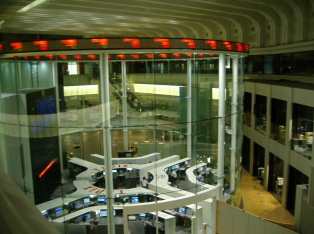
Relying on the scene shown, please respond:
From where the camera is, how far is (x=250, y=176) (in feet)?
68.2

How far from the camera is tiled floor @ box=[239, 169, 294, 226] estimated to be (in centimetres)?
1491

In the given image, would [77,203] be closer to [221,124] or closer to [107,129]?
[107,129]

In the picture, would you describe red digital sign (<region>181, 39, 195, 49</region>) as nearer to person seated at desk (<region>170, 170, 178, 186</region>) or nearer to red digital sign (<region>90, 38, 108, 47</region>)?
red digital sign (<region>90, 38, 108, 47</region>)

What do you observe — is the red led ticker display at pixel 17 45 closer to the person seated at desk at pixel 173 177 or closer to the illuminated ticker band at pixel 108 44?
the illuminated ticker band at pixel 108 44

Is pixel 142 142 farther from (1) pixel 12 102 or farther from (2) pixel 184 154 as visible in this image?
(1) pixel 12 102

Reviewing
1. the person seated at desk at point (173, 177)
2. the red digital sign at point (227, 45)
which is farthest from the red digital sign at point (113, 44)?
the person seated at desk at point (173, 177)

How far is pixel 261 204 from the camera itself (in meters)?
16.3

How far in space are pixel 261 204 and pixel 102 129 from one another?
35.2 ft

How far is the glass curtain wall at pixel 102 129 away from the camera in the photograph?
9773 mm

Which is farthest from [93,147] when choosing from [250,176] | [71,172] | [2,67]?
[250,176]

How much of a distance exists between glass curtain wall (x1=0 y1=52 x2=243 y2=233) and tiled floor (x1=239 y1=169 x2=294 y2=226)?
12.7 feet

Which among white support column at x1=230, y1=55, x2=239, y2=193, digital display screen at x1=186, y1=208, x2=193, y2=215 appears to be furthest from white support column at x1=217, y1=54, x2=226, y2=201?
digital display screen at x1=186, y1=208, x2=193, y2=215

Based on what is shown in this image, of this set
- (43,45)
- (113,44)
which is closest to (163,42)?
(113,44)

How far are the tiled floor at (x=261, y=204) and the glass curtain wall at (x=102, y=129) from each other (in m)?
3.88
